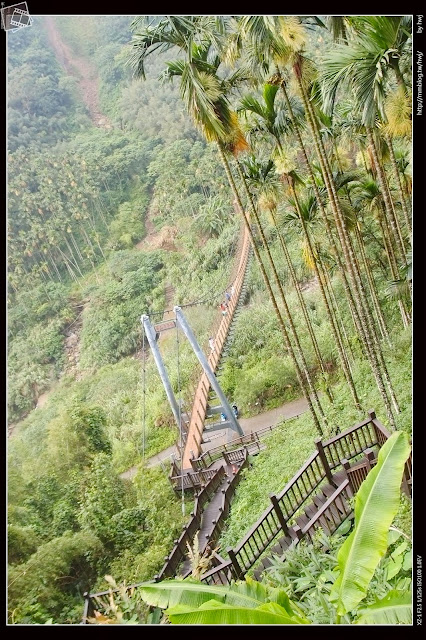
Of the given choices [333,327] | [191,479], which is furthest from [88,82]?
[191,479]

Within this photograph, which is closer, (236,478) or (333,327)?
(236,478)

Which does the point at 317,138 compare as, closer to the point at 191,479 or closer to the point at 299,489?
the point at 299,489

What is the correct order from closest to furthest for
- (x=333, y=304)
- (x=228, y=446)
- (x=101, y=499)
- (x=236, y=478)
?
1. (x=101, y=499)
2. (x=236, y=478)
3. (x=228, y=446)
4. (x=333, y=304)

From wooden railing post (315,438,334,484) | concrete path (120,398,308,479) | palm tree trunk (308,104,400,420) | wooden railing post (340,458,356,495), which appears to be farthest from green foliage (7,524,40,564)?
palm tree trunk (308,104,400,420)

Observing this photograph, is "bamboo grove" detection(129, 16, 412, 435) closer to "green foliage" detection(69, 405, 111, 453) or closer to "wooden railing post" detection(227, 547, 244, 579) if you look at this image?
"wooden railing post" detection(227, 547, 244, 579)

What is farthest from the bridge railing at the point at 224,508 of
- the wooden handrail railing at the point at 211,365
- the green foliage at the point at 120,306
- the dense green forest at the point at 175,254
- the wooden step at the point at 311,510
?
the green foliage at the point at 120,306

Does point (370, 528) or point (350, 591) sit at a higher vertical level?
point (370, 528)
